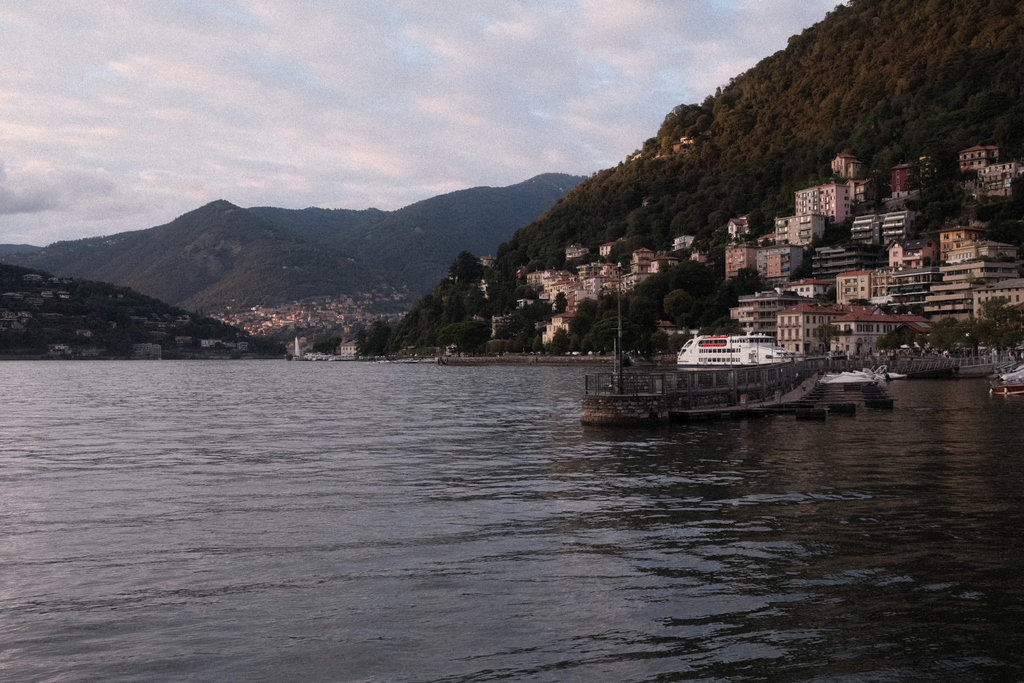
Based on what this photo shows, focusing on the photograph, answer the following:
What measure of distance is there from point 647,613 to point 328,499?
10.6m

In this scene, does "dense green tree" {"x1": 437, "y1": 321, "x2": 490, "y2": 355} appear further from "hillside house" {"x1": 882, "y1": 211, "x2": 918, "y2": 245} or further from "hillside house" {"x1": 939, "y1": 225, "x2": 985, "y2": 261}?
"hillside house" {"x1": 939, "y1": 225, "x2": 985, "y2": 261}

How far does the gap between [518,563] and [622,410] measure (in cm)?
2312

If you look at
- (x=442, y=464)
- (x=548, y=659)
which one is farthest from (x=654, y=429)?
(x=548, y=659)

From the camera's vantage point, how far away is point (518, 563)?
1332 centimetres

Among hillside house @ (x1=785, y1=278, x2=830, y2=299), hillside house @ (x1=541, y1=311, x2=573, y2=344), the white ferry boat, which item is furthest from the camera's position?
hillside house @ (x1=541, y1=311, x2=573, y2=344)

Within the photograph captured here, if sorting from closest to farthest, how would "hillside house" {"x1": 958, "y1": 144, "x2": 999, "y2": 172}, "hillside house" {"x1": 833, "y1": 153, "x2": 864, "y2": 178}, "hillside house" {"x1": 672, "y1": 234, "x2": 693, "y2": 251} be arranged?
"hillside house" {"x1": 958, "y1": 144, "x2": 999, "y2": 172} < "hillside house" {"x1": 833, "y1": 153, "x2": 864, "y2": 178} < "hillside house" {"x1": 672, "y1": 234, "x2": 693, "y2": 251}

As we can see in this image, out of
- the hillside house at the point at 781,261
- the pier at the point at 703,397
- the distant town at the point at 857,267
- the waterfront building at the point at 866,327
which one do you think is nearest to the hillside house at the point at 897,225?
the distant town at the point at 857,267

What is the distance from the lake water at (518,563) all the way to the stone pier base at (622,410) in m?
6.68

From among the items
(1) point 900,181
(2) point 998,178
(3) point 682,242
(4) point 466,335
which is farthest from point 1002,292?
(4) point 466,335

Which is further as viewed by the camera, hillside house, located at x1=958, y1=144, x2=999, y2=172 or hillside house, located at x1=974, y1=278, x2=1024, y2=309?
hillside house, located at x1=958, y1=144, x2=999, y2=172

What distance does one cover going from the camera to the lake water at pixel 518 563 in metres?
9.38

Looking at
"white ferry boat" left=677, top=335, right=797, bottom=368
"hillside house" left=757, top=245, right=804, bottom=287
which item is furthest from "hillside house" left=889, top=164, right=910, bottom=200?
"white ferry boat" left=677, top=335, right=797, bottom=368

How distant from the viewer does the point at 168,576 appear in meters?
12.8

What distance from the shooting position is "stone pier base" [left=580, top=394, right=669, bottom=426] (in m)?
35.9
